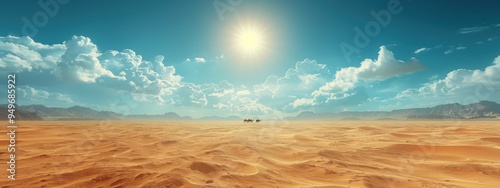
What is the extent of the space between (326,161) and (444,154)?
311 inches

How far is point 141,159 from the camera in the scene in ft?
36.5

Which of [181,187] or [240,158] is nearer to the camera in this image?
[181,187]

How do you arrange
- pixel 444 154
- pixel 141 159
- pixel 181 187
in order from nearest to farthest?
1. pixel 181 187
2. pixel 141 159
3. pixel 444 154

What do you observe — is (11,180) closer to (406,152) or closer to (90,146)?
(90,146)

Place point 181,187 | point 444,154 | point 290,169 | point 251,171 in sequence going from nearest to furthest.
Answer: point 181,187
point 251,171
point 290,169
point 444,154

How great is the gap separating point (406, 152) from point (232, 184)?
11.7 meters

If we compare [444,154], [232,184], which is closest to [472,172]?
[444,154]

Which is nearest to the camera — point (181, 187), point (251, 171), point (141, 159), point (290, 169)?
point (181, 187)

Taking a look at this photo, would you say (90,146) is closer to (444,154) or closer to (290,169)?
(290,169)

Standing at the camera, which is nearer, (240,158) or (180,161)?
(180,161)

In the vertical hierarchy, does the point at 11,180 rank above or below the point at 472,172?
above

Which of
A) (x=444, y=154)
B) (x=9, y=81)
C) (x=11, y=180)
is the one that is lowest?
(x=444, y=154)

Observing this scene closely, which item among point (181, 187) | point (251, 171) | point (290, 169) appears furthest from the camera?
point (290, 169)

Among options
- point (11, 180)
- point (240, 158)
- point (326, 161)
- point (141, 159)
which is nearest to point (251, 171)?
point (240, 158)
